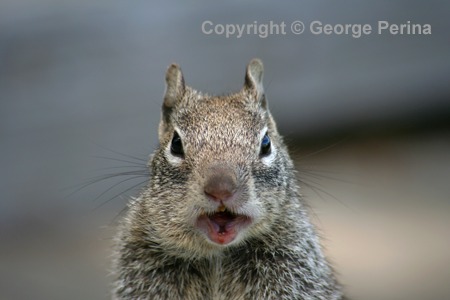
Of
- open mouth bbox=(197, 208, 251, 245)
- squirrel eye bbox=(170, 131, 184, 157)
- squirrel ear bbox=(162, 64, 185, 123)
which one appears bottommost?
open mouth bbox=(197, 208, 251, 245)

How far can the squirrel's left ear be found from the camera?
5.25m

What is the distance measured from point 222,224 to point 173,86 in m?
1.03

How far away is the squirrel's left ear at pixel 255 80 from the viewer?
5254 millimetres

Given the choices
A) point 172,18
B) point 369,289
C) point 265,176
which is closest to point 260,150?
point 265,176

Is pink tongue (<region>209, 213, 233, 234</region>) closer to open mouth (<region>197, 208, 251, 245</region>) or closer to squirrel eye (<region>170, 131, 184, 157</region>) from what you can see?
open mouth (<region>197, 208, 251, 245</region>)

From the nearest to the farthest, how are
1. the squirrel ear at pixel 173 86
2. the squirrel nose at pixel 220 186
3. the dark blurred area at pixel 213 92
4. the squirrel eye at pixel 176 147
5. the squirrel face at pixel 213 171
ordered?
1. the squirrel nose at pixel 220 186
2. the squirrel face at pixel 213 171
3. the squirrel eye at pixel 176 147
4. the squirrel ear at pixel 173 86
5. the dark blurred area at pixel 213 92

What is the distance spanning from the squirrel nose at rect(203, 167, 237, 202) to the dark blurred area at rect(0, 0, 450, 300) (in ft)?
9.58

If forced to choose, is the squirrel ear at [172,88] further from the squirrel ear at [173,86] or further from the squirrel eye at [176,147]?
the squirrel eye at [176,147]

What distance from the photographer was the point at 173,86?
5.26m

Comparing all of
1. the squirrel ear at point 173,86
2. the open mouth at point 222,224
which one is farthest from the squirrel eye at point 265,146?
the squirrel ear at point 173,86

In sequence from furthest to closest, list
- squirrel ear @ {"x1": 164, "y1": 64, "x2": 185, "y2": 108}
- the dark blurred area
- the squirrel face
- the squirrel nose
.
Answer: the dark blurred area, squirrel ear @ {"x1": 164, "y1": 64, "x2": 185, "y2": 108}, the squirrel face, the squirrel nose

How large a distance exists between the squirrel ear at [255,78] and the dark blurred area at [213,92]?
2.11 m

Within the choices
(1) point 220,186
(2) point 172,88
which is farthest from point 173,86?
(1) point 220,186

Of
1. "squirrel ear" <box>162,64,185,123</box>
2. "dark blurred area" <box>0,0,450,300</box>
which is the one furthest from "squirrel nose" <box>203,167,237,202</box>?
"dark blurred area" <box>0,0,450,300</box>
